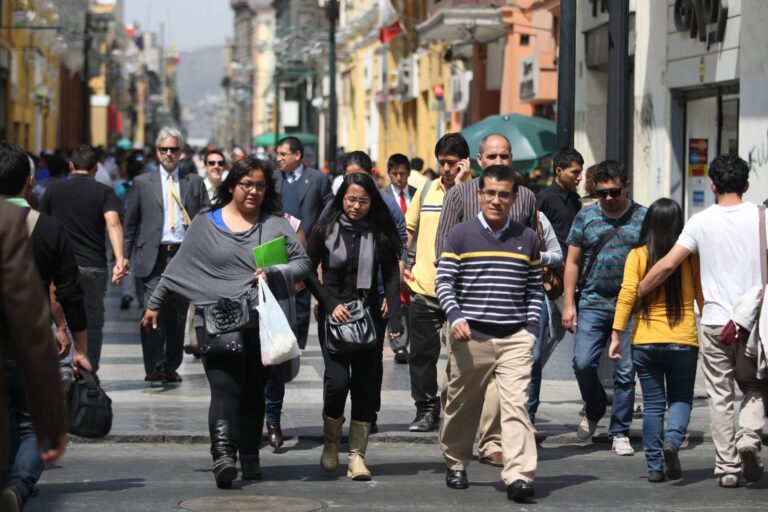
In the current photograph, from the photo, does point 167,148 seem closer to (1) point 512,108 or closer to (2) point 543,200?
(2) point 543,200

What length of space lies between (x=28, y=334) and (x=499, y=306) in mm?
3952

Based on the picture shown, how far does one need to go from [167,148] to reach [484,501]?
5.31 metres

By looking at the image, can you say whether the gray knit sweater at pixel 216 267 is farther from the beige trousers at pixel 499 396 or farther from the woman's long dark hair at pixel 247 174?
the beige trousers at pixel 499 396

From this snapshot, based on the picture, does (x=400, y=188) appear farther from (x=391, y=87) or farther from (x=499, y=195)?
(x=391, y=87)

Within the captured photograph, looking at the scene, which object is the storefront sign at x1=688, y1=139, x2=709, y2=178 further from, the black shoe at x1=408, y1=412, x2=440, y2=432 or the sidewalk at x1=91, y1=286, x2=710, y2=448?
the black shoe at x1=408, y1=412, x2=440, y2=432

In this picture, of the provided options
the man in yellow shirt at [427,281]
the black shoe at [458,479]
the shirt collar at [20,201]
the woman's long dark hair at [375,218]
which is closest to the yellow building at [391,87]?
the man in yellow shirt at [427,281]

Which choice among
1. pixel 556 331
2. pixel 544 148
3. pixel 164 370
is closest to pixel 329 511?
pixel 556 331

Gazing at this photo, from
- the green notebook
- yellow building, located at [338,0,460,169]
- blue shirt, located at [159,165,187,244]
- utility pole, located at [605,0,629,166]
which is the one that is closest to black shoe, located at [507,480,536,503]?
the green notebook

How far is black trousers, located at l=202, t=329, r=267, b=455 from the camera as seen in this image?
27.4ft

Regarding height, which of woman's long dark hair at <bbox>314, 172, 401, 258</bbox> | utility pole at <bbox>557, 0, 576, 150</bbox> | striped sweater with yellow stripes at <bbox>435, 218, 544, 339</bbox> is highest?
utility pole at <bbox>557, 0, 576, 150</bbox>

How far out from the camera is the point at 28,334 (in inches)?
173

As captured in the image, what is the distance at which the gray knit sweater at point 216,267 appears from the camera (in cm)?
838

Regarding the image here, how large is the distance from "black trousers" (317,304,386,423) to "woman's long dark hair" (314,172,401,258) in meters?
0.51

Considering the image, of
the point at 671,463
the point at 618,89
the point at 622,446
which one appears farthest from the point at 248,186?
the point at 618,89
